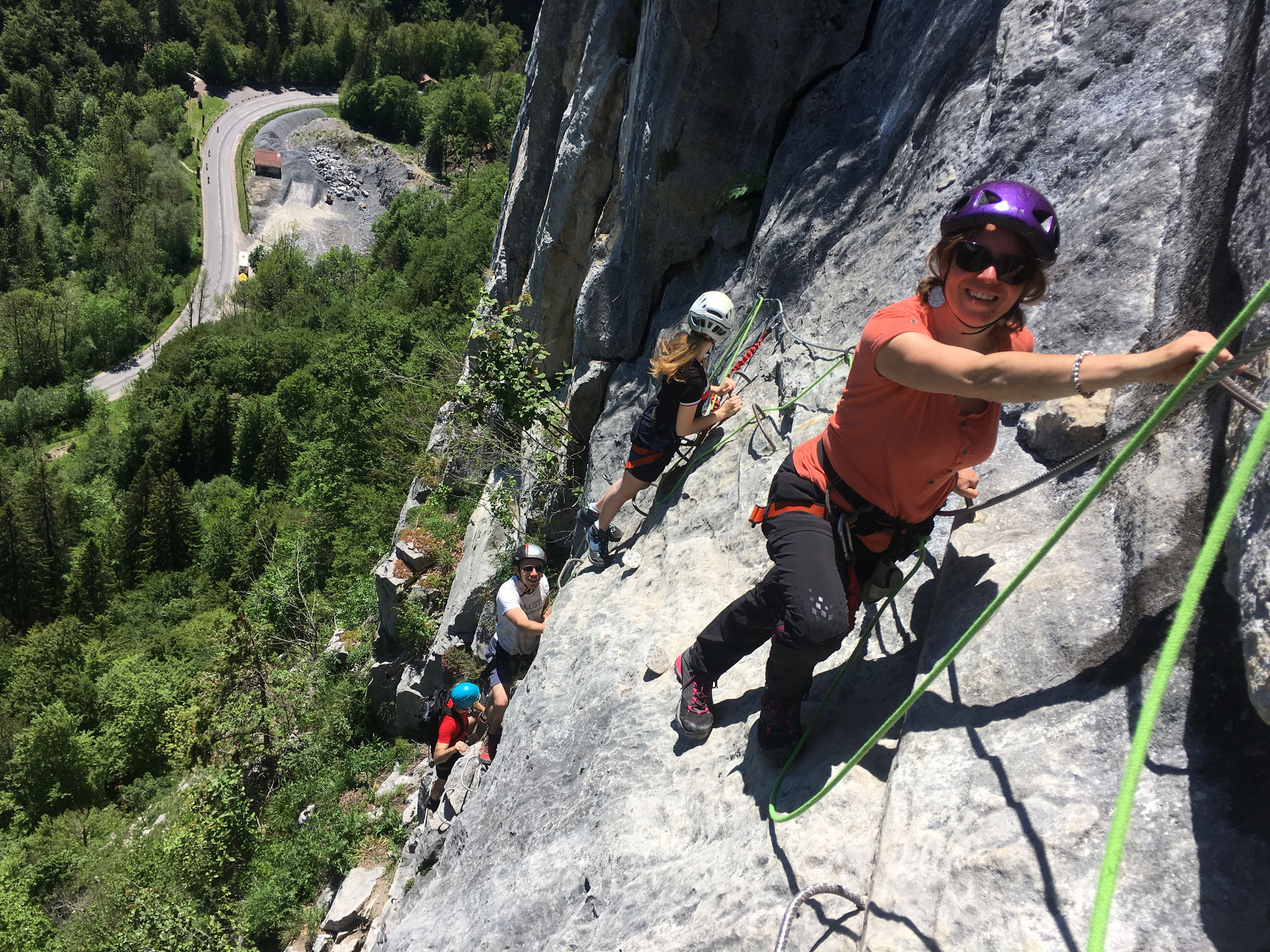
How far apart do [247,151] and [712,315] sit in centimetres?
→ 9647

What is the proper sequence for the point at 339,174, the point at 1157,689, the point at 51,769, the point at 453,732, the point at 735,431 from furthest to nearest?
the point at 339,174 → the point at 51,769 → the point at 453,732 → the point at 735,431 → the point at 1157,689

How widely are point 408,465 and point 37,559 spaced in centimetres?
3841

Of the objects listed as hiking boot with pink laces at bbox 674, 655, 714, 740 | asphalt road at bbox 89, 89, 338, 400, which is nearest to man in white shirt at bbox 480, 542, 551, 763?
hiking boot with pink laces at bbox 674, 655, 714, 740

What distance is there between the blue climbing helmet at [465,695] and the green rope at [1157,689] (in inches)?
304

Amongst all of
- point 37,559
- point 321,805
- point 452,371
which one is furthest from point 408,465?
point 37,559

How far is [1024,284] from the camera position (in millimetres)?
2562

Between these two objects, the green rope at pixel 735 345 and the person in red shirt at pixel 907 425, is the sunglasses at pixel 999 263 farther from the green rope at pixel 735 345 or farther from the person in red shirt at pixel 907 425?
the green rope at pixel 735 345

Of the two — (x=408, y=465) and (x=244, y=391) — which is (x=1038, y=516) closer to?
(x=408, y=465)

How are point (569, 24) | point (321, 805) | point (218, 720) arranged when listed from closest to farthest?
point (321, 805) < point (569, 24) < point (218, 720)

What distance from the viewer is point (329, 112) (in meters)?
95.2

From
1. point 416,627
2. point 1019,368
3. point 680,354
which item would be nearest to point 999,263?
point 1019,368

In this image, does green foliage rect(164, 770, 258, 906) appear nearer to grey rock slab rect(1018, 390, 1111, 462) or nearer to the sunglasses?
grey rock slab rect(1018, 390, 1111, 462)

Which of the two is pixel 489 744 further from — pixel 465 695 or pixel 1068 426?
pixel 1068 426

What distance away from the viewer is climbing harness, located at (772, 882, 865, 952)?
2.52 metres
